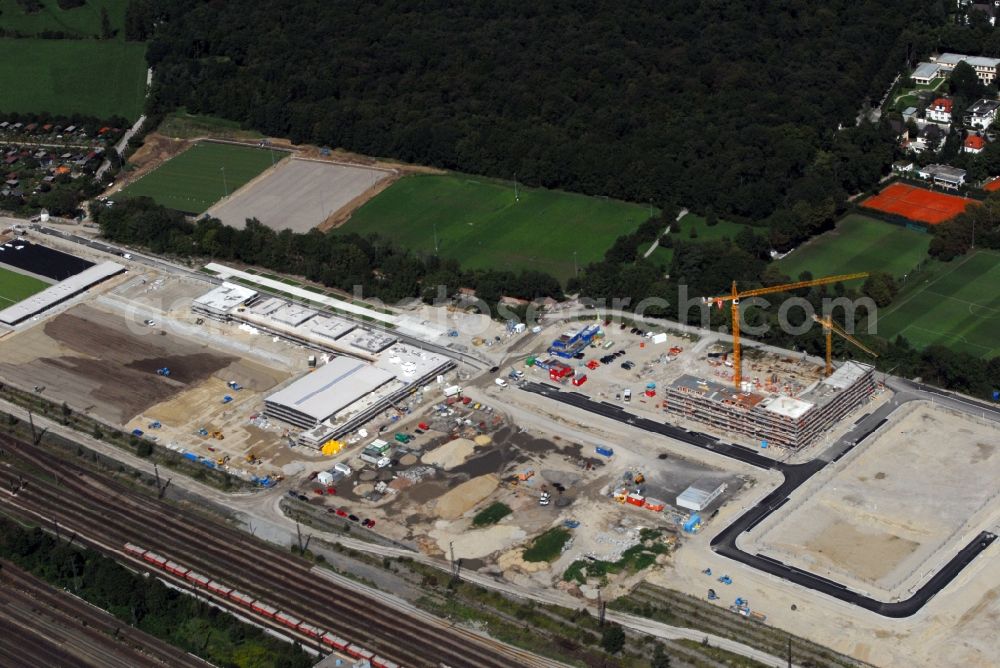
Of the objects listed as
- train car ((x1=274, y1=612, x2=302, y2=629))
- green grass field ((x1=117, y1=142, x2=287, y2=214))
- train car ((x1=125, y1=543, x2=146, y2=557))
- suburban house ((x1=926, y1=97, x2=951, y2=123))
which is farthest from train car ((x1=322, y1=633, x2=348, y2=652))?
suburban house ((x1=926, y1=97, x2=951, y2=123))

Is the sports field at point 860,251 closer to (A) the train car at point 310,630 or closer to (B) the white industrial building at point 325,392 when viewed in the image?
(B) the white industrial building at point 325,392

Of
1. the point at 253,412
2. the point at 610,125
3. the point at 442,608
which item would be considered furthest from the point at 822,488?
the point at 610,125

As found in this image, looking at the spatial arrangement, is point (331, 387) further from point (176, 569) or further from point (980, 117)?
point (980, 117)

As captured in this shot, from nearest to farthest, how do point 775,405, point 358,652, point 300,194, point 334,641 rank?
point 358,652
point 334,641
point 775,405
point 300,194

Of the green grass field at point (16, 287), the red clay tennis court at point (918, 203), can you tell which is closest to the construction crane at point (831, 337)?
the red clay tennis court at point (918, 203)

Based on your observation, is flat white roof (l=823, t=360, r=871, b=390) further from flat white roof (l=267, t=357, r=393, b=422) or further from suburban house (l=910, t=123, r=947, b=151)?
suburban house (l=910, t=123, r=947, b=151)

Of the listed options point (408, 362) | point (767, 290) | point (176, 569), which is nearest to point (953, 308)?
point (767, 290)

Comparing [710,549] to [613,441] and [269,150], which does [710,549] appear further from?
[269,150]
